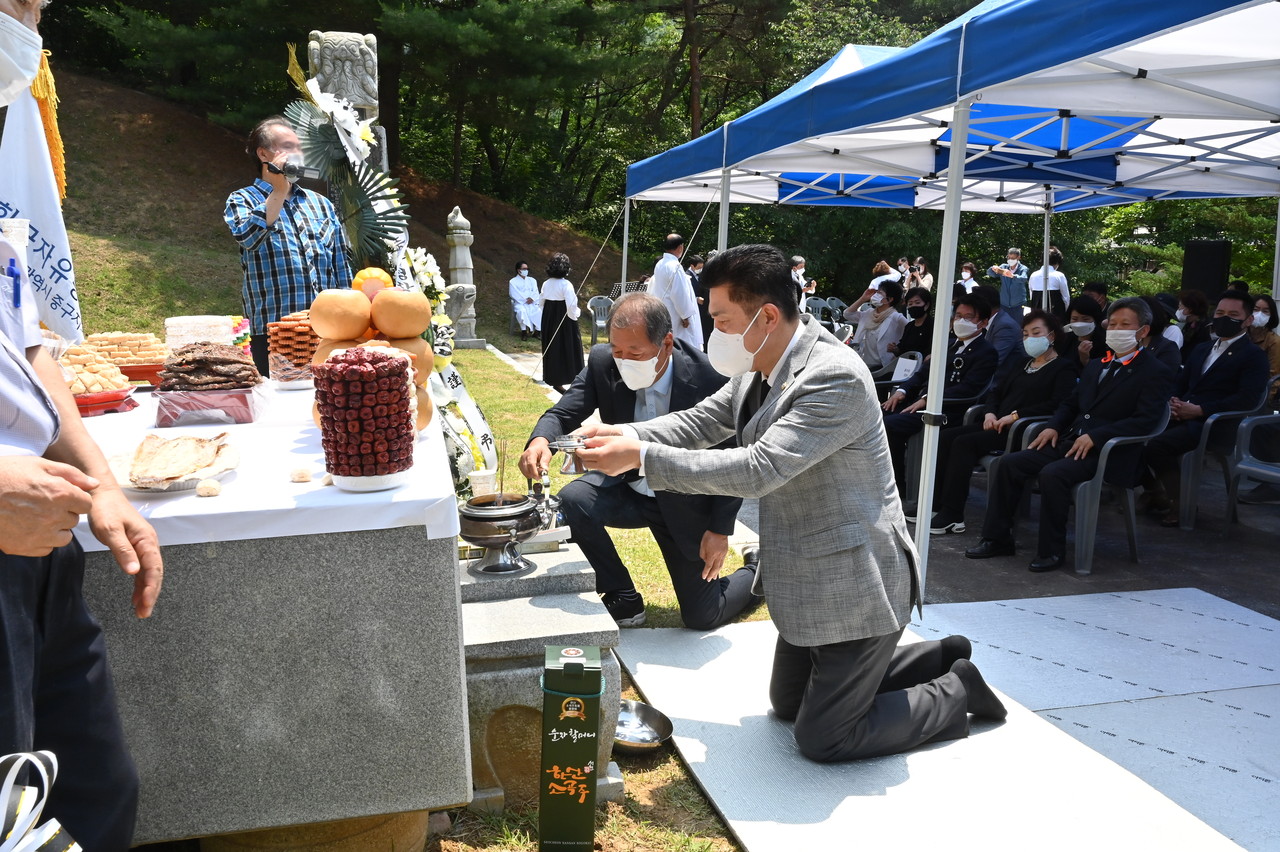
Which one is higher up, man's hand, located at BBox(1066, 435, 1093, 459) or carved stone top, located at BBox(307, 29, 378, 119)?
carved stone top, located at BBox(307, 29, 378, 119)

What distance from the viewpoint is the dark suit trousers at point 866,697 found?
291 centimetres

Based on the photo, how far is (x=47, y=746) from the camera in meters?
1.70

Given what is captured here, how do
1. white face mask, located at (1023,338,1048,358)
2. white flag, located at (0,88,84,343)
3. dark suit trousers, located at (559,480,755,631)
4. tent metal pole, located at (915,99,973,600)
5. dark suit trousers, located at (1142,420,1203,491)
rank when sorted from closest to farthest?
white flag, located at (0,88,84,343) < dark suit trousers, located at (559,480,755,631) < tent metal pole, located at (915,99,973,600) < dark suit trousers, located at (1142,420,1203,491) < white face mask, located at (1023,338,1048,358)

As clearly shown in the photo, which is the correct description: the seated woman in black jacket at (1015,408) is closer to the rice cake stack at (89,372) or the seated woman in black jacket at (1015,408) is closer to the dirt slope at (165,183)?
the rice cake stack at (89,372)

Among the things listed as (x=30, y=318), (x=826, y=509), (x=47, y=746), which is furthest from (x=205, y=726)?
(x=826, y=509)

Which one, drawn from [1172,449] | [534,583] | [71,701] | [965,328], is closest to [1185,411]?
[1172,449]

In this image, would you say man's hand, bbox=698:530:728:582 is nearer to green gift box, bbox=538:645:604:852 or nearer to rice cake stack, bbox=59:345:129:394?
green gift box, bbox=538:645:604:852

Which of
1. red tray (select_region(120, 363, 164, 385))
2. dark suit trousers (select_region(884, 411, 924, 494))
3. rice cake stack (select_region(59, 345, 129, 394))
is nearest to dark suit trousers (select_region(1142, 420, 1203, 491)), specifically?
dark suit trousers (select_region(884, 411, 924, 494))

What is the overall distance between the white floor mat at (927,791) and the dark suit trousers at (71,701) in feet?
5.38

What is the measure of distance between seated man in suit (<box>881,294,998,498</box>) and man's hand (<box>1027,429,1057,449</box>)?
3.27 ft

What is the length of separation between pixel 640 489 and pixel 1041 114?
17.1ft

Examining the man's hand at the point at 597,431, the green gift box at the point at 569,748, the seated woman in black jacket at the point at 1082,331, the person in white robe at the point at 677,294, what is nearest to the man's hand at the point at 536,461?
the man's hand at the point at 597,431

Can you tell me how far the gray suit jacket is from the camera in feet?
9.06

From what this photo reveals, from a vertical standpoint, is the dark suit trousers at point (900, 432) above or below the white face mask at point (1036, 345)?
below
